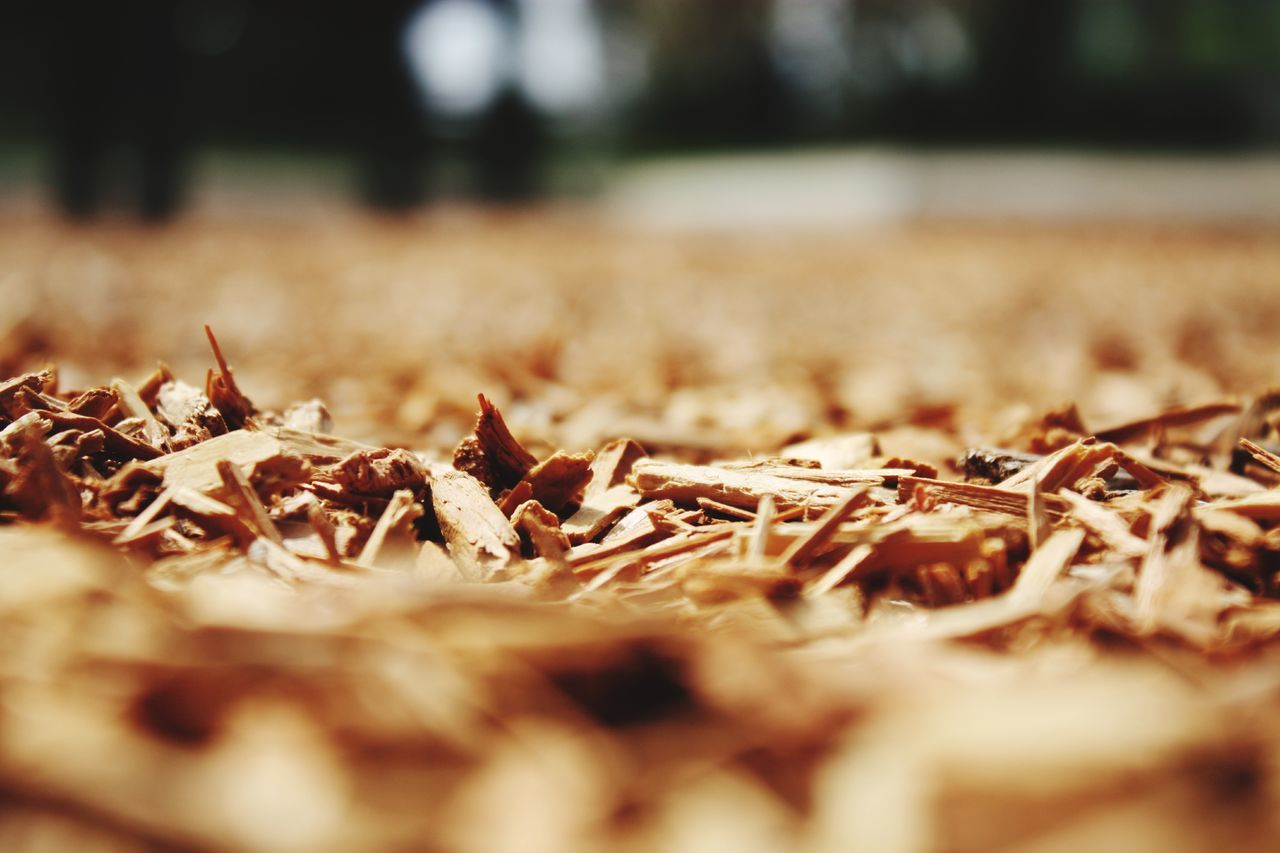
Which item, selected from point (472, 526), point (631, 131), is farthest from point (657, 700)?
point (631, 131)

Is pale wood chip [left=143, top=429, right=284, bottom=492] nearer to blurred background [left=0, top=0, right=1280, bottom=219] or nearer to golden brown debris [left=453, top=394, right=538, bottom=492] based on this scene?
golden brown debris [left=453, top=394, right=538, bottom=492]

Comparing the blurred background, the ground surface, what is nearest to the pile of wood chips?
the ground surface

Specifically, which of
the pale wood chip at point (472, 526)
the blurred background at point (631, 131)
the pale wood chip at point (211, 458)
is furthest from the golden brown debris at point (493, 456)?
the blurred background at point (631, 131)

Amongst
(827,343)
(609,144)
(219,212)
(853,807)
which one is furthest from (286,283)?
(609,144)

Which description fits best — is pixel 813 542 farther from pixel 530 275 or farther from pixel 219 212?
pixel 219 212

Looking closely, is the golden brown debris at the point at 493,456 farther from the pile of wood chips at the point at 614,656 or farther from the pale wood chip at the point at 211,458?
the pale wood chip at the point at 211,458

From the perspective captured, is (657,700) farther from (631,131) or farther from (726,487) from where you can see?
(631,131)
